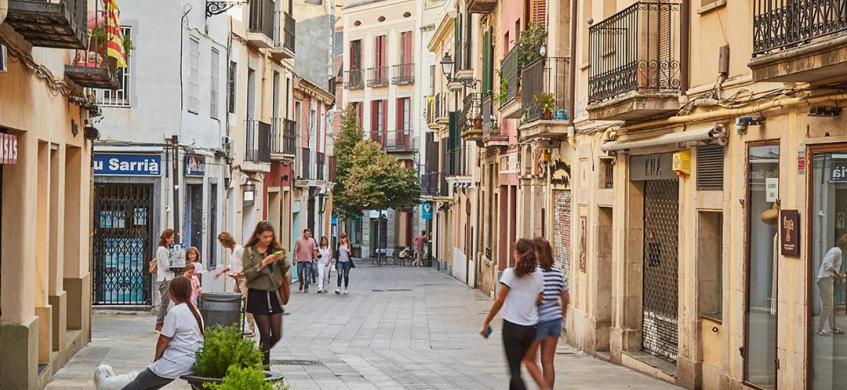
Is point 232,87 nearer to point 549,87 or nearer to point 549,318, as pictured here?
point 549,87

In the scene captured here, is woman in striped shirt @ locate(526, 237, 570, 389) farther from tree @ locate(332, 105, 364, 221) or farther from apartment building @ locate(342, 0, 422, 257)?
apartment building @ locate(342, 0, 422, 257)

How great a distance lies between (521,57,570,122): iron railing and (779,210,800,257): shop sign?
9746 mm

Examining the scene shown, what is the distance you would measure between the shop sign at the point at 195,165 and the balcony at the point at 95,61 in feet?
27.4

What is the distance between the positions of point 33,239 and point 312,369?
3919 mm

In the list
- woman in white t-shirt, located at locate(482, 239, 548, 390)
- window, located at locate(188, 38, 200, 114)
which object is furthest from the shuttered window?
window, located at locate(188, 38, 200, 114)

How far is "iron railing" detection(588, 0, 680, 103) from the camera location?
16422mm

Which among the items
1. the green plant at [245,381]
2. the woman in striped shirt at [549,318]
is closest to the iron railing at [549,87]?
the woman in striped shirt at [549,318]

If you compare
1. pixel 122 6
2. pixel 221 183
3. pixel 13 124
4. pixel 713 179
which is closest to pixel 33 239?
pixel 13 124

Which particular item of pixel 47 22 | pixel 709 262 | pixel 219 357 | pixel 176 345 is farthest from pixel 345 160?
pixel 219 357

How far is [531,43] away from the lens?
83.6 feet

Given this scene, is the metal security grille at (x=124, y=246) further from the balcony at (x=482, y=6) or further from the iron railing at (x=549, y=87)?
the balcony at (x=482, y=6)

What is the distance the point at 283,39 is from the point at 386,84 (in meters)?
37.3

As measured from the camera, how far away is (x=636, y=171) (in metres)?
18.4

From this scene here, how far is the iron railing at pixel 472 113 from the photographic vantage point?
124 ft
